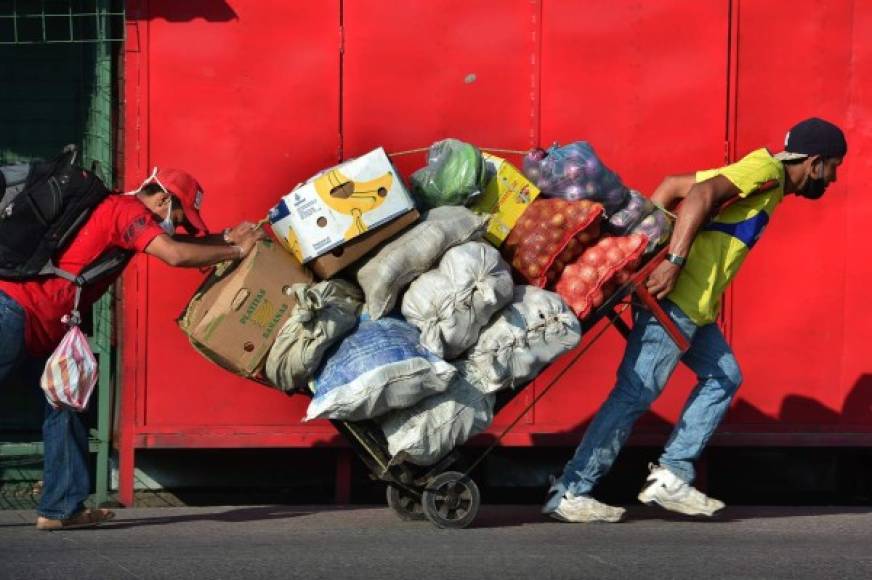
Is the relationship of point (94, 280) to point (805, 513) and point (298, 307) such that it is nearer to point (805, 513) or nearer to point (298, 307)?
point (298, 307)

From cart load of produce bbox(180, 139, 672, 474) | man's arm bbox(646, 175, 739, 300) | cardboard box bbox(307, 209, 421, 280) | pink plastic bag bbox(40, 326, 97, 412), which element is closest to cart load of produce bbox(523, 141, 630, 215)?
cart load of produce bbox(180, 139, 672, 474)

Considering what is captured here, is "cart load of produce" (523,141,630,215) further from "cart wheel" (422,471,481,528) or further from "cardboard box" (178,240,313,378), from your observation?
"cart wheel" (422,471,481,528)

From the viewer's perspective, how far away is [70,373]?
21.5 ft

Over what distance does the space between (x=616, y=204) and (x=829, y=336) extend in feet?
7.20

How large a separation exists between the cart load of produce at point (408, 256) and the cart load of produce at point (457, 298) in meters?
0.04

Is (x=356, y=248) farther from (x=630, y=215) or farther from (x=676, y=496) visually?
(x=676, y=496)

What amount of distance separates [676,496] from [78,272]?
279 centimetres

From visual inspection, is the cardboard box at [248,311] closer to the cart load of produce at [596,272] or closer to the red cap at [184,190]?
the red cap at [184,190]

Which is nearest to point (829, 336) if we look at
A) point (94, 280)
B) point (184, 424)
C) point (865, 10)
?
point (865, 10)

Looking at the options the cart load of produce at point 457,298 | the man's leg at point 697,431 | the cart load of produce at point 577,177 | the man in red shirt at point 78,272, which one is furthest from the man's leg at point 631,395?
the man in red shirt at point 78,272

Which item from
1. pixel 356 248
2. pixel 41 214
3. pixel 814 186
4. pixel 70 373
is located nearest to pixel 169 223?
pixel 41 214

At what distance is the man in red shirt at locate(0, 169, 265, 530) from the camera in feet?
21.3

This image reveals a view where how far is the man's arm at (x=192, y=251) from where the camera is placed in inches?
252

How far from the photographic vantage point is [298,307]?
630 cm
